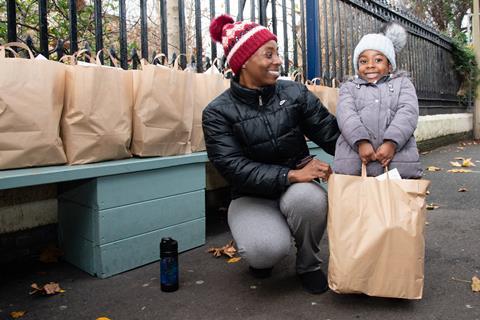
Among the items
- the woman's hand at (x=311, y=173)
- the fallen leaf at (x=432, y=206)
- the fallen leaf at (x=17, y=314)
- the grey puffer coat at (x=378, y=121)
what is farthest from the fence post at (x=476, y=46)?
the fallen leaf at (x=17, y=314)

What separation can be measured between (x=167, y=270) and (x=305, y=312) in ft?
2.39

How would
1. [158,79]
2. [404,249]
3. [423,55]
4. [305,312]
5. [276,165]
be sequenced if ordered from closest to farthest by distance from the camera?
[404,249] → [305,312] → [276,165] → [158,79] → [423,55]

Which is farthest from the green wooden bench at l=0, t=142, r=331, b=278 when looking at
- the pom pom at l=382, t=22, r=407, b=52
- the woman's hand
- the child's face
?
the pom pom at l=382, t=22, r=407, b=52

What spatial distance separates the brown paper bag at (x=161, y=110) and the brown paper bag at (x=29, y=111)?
1.48 ft

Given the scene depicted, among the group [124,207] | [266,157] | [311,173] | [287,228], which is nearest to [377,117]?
[311,173]

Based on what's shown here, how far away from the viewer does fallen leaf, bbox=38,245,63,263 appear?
2.70 meters

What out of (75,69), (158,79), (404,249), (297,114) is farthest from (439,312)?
(75,69)

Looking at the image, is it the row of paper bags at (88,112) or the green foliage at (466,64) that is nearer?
the row of paper bags at (88,112)

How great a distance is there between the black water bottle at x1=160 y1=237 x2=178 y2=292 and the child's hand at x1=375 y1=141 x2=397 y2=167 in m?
1.11

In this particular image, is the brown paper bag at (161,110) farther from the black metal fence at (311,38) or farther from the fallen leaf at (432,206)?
the fallen leaf at (432,206)

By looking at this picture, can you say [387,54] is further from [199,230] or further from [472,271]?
[199,230]

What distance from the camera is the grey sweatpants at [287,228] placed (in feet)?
6.88

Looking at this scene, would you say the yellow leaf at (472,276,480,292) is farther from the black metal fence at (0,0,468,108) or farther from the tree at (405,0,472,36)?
the tree at (405,0,472,36)

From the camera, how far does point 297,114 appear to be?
91.4 inches
